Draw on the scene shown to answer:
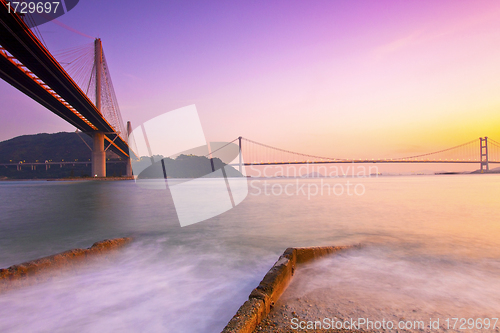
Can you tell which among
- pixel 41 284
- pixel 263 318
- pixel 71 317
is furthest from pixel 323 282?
pixel 41 284

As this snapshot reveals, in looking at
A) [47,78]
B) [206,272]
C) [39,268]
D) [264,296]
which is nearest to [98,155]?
[47,78]

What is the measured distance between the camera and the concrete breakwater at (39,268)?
7.82ft

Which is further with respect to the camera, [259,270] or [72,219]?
[72,219]

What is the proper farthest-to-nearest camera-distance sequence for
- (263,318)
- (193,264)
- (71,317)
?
(193,264) < (71,317) < (263,318)

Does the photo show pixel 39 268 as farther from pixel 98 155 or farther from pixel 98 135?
pixel 98 155

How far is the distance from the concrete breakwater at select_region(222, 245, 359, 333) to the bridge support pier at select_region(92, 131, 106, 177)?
1499 inches

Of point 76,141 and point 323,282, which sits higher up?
point 76,141

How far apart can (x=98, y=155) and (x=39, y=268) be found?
3824cm

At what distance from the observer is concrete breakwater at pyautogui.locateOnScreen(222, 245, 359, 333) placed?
4.79 feet

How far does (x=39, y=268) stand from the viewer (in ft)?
8.55

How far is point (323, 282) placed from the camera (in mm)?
2549

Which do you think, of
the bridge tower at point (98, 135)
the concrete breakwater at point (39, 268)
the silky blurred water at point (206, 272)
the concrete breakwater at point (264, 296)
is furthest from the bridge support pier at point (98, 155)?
the concrete breakwater at point (264, 296)

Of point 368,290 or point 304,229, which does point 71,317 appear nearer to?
point 368,290

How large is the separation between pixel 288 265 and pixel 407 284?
3.97ft
